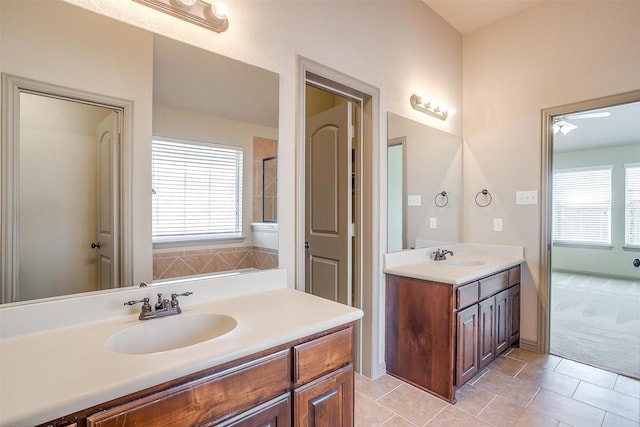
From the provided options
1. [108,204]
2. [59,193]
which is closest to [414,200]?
[108,204]

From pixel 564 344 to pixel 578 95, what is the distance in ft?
6.94

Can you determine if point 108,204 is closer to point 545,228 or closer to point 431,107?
point 431,107

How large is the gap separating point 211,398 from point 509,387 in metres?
2.10

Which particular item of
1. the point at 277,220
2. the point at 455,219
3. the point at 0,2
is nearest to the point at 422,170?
the point at 455,219

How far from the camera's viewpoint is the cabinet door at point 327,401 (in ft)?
3.56

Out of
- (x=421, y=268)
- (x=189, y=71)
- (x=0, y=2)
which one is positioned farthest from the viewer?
(x=421, y=268)

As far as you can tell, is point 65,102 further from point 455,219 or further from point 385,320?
point 455,219

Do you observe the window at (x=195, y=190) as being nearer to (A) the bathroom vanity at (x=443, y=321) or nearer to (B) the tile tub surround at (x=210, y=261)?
(B) the tile tub surround at (x=210, y=261)

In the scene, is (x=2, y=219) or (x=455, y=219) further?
(x=455, y=219)

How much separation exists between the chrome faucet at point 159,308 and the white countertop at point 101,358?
0.13ft

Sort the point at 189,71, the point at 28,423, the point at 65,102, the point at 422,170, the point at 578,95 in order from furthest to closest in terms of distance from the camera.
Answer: the point at 422,170
the point at 578,95
the point at 189,71
the point at 65,102
the point at 28,423

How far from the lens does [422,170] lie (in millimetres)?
2684

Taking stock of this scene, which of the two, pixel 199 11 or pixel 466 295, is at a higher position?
pixel 199 11

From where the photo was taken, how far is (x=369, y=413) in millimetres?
1864
